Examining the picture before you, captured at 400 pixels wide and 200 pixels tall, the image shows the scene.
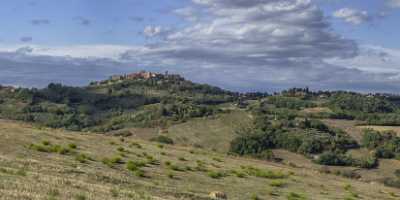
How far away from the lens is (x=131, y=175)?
40562 millimetres

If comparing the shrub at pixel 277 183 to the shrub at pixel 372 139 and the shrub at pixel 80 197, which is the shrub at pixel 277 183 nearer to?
the shrub at pixel 80 197


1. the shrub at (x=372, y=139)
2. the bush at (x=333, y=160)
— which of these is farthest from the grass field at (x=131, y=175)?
the shrub at (x=372, y=139)

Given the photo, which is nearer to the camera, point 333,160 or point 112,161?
point 112,161

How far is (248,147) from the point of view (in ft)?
428

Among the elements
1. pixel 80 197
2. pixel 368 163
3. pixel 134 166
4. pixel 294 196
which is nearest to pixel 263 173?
pixel 294 196

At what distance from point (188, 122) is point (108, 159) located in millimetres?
113721

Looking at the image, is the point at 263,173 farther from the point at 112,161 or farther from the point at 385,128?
the point at 385,128

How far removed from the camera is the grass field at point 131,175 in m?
28.2

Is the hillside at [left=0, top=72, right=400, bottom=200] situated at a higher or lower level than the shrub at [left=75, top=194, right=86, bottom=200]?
lower

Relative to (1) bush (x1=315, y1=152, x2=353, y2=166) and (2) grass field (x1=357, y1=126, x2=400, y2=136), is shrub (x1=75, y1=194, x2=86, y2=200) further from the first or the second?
(2) grass field (x1=357, y1=126, x2=400, y2=136)

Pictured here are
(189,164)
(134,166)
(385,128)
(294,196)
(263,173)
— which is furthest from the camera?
(385,128)

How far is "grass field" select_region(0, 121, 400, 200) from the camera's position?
92.5ft

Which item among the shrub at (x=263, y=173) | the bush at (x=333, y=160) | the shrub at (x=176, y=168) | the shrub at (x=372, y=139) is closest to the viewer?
the shrub at (x=176, y=168)

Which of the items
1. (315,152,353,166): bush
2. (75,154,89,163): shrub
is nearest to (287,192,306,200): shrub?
(75,154,89,163): shrub
